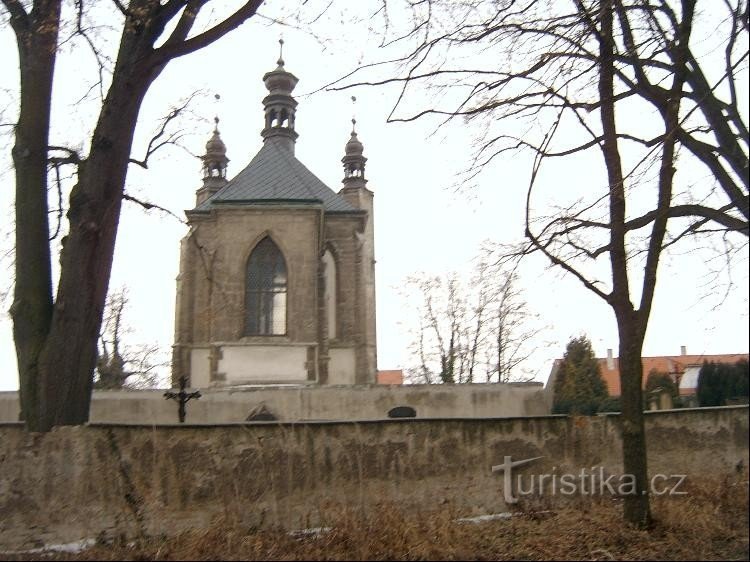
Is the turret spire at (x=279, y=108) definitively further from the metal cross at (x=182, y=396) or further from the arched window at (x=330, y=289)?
the metal cross at (x=182, y=396)

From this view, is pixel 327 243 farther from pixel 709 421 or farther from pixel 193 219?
pixel 709 421

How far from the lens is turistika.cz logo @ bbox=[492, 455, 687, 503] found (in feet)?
26.4

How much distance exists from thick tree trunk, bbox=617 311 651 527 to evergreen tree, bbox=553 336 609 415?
482 inches

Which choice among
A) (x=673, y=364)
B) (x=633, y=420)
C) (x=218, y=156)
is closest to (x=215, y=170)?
(x=218, y=156)

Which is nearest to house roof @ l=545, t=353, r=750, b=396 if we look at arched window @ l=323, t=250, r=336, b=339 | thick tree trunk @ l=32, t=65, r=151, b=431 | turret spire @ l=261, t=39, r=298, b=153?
thick tree trunk @ l=32, t=65, r=151, b=431

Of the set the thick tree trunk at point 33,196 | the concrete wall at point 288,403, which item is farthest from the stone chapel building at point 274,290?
the thick tree trunk at point 33,196

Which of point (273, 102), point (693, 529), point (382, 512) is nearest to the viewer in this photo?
point (693, 529)

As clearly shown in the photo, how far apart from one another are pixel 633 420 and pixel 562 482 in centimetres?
148

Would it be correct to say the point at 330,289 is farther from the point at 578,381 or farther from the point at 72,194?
the point at 72,194

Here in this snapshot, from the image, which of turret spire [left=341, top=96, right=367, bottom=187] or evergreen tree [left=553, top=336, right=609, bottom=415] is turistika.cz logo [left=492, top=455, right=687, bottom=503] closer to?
evergreen tree [left=553, top=336, right=609, bottom=415]

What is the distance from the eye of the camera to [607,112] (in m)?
7.69

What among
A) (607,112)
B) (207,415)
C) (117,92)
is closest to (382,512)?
(607,112)

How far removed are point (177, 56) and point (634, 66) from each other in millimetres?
4849

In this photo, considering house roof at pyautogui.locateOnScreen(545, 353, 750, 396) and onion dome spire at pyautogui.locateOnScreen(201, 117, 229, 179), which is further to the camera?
onion dome spire at pyautogui.locateOnScreen(201, 117, 229, 179)
